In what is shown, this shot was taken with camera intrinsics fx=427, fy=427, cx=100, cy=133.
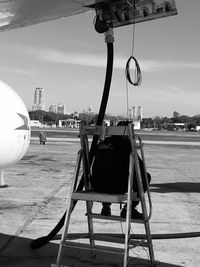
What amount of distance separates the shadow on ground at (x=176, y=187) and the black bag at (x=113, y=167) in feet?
19.2

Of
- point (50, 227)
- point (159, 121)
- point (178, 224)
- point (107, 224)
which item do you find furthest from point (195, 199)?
point (159, 121)

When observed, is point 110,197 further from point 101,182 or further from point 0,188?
point 0,188

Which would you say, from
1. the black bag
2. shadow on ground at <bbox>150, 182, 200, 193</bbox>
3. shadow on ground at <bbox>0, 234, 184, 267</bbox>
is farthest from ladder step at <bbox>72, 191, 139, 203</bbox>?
shadow on ground at <bbox>150, 182, 200, 193</bbox>

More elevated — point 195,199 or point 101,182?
point 101,182

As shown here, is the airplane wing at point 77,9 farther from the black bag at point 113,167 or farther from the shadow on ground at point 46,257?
the shadow on ground at point 46,257

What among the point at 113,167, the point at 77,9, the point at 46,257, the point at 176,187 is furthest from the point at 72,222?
the point at 176,187

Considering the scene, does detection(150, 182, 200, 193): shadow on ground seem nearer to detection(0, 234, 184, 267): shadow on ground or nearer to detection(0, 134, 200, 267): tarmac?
detection(0, 134, 200, 267): tarmac

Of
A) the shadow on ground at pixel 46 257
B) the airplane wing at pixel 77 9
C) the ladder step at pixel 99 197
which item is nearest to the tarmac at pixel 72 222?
the shadow on ground at pixel 46 257

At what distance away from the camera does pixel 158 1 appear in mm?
3842

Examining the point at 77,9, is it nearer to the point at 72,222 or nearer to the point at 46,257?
the point at 46,257

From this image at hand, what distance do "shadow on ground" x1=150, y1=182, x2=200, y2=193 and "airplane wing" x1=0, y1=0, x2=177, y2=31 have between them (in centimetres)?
624

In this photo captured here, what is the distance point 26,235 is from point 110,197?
2134 millimetres

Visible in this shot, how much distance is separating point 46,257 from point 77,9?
104 inches

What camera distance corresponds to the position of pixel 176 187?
34.8ft
